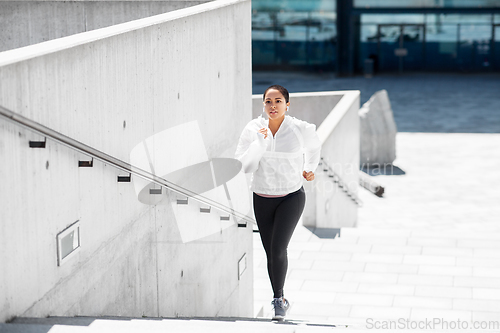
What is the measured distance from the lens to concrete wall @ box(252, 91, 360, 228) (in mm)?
10773

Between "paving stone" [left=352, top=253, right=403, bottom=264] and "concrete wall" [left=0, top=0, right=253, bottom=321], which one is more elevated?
"concrete wall" [left=0, top=0, right=253, bottom=321]

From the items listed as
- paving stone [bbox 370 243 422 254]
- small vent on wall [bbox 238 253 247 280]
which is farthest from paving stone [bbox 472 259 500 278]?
small vent on wall [bbox 238 253 247 280]

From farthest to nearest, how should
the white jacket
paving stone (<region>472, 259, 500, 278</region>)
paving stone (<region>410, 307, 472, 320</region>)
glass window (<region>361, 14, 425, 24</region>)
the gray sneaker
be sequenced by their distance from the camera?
1. glass window (<region>361, 14, 425, 24</region>)
2. paving stone (<region>472, 259, 500, 278</region>)
3. paving stone (<region>410, 307, 472, 320</region>)
4. the gray sneaker
5. the white jacket

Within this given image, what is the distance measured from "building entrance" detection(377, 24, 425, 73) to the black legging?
32.4m

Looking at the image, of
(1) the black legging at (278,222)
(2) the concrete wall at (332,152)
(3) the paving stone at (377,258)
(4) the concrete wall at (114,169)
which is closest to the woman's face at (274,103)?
(1) the black legging at (278,222)

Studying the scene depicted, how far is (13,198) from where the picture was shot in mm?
3365

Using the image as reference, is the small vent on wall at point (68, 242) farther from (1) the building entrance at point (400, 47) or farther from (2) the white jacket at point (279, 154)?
(1) the building entrance at point (400, 47)

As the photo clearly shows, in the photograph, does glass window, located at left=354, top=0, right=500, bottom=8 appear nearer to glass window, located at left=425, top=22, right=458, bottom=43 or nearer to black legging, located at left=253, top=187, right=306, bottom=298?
glass window, located at left=425, top=22, right=458, bottom=43

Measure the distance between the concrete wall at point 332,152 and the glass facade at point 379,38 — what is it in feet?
67.6

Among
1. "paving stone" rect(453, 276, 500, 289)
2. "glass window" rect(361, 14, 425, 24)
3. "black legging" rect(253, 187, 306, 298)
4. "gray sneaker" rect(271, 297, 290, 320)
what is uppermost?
"glass window" rect(361, 14, 425, 24)

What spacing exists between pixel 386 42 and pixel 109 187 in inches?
1324

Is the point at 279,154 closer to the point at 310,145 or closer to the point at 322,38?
the point at 310,145

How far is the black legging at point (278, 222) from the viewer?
5.02 m

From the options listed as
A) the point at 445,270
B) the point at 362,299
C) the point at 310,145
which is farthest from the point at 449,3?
the point at 310,145
